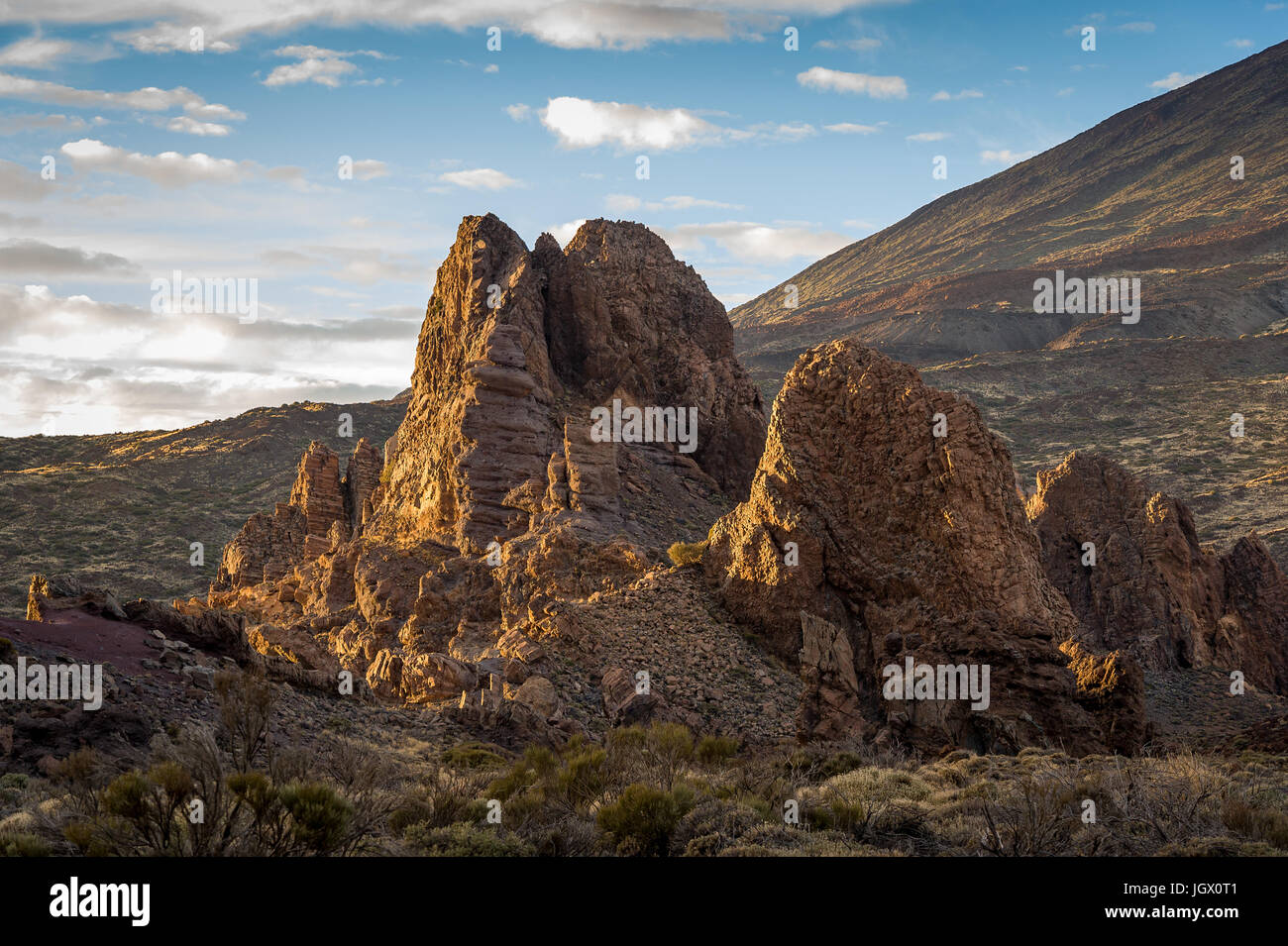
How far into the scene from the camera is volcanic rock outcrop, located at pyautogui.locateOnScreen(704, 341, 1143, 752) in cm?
1828

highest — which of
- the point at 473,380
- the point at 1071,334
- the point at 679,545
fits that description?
the point at 1071,334

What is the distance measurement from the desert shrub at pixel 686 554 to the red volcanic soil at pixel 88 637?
41.7 ft

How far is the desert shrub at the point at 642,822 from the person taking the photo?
11.0m

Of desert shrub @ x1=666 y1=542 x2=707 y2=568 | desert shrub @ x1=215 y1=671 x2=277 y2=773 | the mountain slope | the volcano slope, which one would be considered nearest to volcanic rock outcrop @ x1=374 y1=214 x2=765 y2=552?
desert shrub @ x1=666 y1=542 x2=707 y2=568

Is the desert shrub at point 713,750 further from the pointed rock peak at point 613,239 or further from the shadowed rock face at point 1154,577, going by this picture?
the pointed rock peak at point 613,239

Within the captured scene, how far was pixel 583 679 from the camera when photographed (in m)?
22.7

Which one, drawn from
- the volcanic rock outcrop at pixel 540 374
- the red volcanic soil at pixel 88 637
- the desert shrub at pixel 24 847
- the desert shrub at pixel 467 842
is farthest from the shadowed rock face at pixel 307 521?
the desert shrub at pixel 24 847

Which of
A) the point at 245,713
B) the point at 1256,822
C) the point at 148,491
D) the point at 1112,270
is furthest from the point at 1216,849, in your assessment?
the point at 1112,270

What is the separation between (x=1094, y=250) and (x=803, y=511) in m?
158

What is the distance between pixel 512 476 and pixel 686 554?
7.29 metres

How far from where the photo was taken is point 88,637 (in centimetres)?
1944

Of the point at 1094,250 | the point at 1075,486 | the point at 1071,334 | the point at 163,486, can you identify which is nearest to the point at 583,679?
the point at 1075,486

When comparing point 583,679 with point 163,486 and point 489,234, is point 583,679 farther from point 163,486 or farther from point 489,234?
point 163,486

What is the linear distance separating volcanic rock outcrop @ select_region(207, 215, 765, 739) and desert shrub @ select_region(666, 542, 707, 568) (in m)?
0.54
